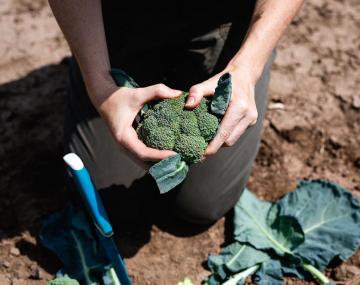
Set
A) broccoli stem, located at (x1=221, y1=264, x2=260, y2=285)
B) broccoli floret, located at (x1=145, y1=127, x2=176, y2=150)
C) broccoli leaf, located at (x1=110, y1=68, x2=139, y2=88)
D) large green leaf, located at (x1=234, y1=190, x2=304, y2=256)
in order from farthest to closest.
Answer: large green leaf, located at (x1=234, y1=190, x2=304, y2=256), broccoli stem, located at (x1=221, y1=264, x2=260, y2=285), broccoli leaf, located at (x1=110, y1=68, x2=139, y2=88), broccoli floret, located at (x1=145, y1=127, x2=176, y2=150)

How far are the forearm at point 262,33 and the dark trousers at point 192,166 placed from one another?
32cm

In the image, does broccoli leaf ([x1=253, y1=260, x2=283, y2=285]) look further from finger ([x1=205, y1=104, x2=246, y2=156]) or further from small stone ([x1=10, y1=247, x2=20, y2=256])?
small stone ([x1=10, y1=247, x2=20, y2=256])

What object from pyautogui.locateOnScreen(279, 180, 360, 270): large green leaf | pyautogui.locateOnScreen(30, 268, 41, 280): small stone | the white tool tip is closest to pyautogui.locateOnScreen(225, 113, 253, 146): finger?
the white tool tip

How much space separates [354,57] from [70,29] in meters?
2.05

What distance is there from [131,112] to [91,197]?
0.39m

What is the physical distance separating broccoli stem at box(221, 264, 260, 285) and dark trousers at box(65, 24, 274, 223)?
31 centimetres

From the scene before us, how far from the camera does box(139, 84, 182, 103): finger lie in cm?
192

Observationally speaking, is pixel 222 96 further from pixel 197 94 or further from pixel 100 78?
pixel 100 78

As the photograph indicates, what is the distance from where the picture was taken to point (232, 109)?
1.89 m

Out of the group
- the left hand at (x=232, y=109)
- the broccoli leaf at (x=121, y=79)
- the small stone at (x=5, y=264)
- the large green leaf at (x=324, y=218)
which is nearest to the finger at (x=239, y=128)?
the left hand at (x=232, y=109)

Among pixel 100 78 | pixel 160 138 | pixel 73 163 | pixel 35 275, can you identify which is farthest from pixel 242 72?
pixel 35 275

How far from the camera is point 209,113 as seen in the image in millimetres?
1921

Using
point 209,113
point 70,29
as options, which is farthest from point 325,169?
point 70,29

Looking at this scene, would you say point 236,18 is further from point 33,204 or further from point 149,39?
point 33,204
